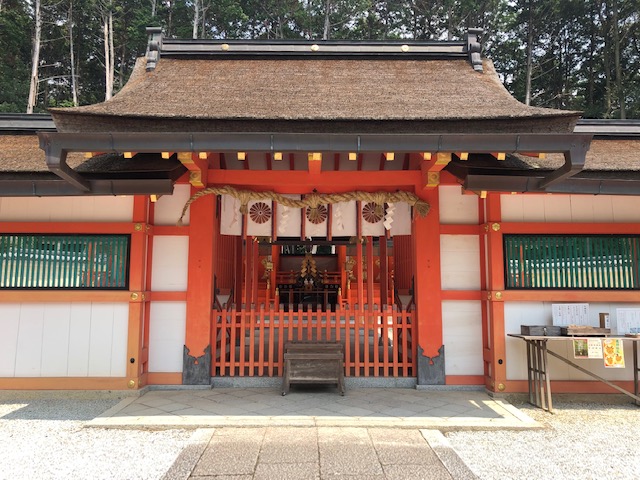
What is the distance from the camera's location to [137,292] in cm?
525

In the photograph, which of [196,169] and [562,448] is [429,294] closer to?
[562,448]

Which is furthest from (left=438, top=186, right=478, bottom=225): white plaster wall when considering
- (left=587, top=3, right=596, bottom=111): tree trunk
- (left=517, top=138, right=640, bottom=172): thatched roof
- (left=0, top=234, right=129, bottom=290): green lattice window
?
(left=587, top=3, right=596, bottom=111): tree trunk

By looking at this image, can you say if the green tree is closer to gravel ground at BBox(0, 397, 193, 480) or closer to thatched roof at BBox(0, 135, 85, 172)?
thatched roof at BBox(0, 135, 85, 172)

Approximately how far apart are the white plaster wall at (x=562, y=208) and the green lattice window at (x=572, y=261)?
250 millimetres

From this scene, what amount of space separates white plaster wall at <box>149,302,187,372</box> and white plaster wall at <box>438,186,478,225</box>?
149 inches

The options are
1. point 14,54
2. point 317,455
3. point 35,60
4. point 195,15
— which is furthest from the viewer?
point 195,15

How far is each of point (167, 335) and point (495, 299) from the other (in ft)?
14.3

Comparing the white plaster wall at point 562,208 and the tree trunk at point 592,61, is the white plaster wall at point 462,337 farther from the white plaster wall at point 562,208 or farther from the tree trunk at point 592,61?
the tree trunk at point 592,61

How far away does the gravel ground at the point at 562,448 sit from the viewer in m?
3.21

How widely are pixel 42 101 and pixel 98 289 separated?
26.2m

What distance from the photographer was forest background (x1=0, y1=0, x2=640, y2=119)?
22.8 meters

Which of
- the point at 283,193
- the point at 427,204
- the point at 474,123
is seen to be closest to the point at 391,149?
the point at 474,123

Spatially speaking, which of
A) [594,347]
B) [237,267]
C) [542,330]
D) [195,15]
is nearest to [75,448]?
[542,330]

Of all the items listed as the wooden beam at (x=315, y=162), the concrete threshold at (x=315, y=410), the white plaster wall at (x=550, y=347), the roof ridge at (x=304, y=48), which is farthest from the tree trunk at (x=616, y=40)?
the concrete threshold at (x=315, y=410)
